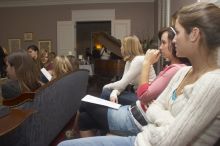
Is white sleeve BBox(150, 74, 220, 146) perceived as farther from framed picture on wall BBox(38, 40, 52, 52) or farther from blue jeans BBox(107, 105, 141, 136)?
framed picture on wall BBox(38, 40, 52, 52)

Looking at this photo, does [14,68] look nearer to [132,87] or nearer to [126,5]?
[132,87]

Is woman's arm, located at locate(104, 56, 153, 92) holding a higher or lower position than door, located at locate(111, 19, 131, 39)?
lower

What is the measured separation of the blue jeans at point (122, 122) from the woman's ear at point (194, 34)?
0.85 meters

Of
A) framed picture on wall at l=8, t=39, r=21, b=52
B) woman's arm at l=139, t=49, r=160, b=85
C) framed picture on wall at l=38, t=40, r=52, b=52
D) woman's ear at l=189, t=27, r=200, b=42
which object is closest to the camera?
woman's ear at l=189, t=27, r=200, b=42

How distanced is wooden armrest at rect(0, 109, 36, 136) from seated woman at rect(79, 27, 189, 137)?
69 cm

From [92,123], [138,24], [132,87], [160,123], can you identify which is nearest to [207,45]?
[160,123]

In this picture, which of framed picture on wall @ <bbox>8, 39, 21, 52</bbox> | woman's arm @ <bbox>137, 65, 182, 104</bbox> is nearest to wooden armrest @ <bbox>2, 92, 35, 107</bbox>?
woman's arm @ <bbox>137, 65, 182, 104</bbox>

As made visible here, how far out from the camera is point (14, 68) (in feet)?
7.87

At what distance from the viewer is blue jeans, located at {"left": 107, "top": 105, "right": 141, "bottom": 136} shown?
1.96 m

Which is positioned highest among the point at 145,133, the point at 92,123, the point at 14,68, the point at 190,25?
the point at 190,25

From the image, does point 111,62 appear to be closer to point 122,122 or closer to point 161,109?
point 122,122

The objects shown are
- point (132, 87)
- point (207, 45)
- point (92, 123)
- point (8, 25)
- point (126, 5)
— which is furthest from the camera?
point (8, 25)

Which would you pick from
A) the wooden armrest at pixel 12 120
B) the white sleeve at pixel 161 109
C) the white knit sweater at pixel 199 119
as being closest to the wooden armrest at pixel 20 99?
the wooden armrest at pixel 12 120

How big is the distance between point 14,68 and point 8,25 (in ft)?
25.7
